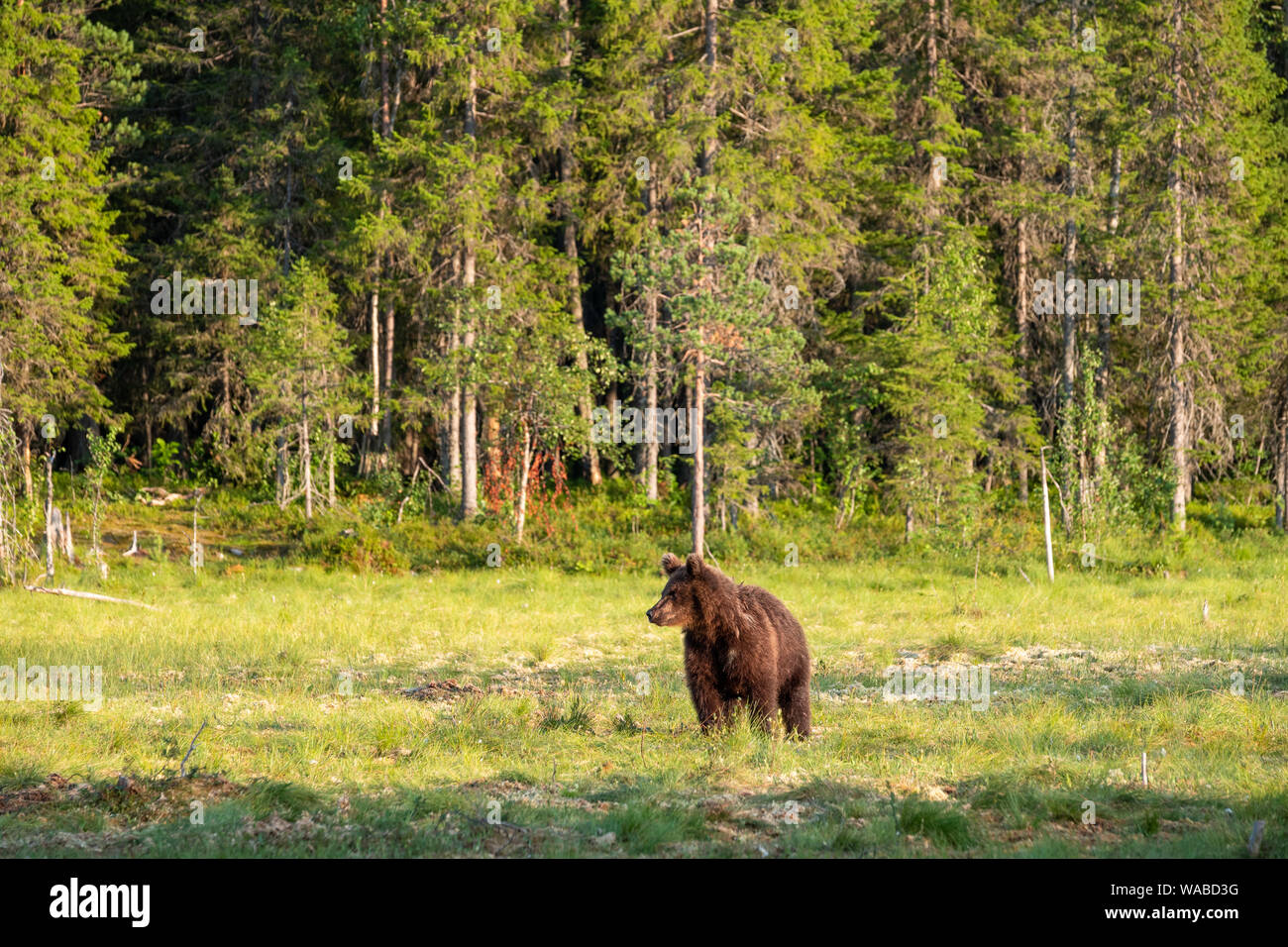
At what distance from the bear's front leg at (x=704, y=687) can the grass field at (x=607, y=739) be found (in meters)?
0.36

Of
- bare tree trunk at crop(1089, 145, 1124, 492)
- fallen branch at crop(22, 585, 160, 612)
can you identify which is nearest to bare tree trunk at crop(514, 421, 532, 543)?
fallen branch at crop(22, 585, 160, 612)

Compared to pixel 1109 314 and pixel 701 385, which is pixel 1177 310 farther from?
pixel 701 385

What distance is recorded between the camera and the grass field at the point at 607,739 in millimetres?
7570

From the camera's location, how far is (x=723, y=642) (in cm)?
1052

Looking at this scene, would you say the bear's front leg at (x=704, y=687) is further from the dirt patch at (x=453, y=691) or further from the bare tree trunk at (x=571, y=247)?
the bare tree trunk at (x=571, y=247)

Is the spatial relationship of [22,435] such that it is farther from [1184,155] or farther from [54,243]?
[1184,155]

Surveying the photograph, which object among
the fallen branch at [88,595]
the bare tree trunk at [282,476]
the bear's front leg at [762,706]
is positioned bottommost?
the fallen branch at [88,595]

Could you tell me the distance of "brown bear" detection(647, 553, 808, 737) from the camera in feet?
34.3

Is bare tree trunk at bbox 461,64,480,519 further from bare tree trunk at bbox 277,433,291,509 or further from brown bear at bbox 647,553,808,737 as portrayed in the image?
brown bear at bbox 647,553,808,737

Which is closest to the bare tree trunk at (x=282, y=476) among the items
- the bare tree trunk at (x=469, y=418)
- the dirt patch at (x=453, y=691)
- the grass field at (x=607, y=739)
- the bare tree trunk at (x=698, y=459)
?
the bare tree trunk at (x=469, y=418)

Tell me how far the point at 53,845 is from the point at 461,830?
8.15 ft

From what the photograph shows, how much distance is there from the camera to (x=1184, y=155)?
29.4 metres

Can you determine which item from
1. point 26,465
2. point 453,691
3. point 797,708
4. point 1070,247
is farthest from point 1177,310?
point 26,465

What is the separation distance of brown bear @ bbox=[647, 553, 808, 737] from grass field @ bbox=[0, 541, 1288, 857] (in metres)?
0.47
